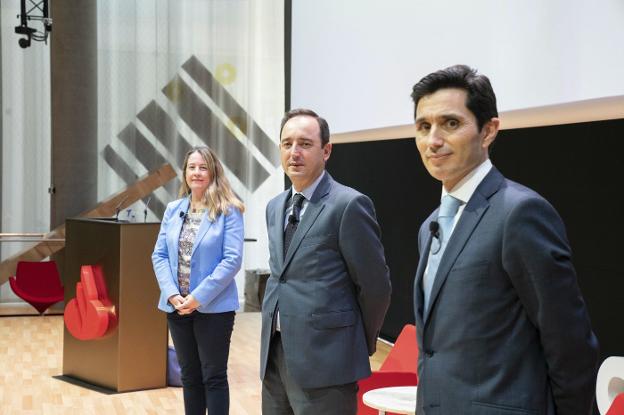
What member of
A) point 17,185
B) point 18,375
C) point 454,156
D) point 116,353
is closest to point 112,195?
point 17,185

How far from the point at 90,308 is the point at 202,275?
1901 mm

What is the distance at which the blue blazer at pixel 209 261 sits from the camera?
4379mm

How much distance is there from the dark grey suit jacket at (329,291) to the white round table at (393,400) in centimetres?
24

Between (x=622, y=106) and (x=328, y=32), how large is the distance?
11.9ft

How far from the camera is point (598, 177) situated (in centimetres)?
533

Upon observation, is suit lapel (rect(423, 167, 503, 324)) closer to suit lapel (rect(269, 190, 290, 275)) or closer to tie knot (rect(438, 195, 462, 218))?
tie knot (rect(438, 195, 462, 218))

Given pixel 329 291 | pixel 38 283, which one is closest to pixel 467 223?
pixel 329 291

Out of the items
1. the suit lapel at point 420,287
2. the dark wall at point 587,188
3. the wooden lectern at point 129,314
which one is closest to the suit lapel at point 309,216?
the suit lapel at point 420,287

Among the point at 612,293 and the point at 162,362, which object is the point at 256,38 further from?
the point at 612,293

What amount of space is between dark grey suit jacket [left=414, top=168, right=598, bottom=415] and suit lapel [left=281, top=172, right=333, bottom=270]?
1090mm

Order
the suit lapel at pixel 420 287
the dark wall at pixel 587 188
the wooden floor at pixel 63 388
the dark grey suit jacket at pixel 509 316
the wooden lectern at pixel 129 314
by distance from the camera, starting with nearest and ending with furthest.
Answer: the dark grey suit jacket at pixel 509 316, the suit lapel at pixel 420 287, the dark wall at pixel 587 188, the wooden floor at pixel 63 388, the wooden lectern at pixel 129 314

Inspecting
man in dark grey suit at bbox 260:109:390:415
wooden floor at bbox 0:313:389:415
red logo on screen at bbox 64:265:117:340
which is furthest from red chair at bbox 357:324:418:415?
red logo on screen at bbox 64:265:117:340

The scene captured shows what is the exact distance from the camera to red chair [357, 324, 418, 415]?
13.1 ft

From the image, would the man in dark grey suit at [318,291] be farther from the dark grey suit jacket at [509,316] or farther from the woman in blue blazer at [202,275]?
the woman in blue blazer at [202,275]
